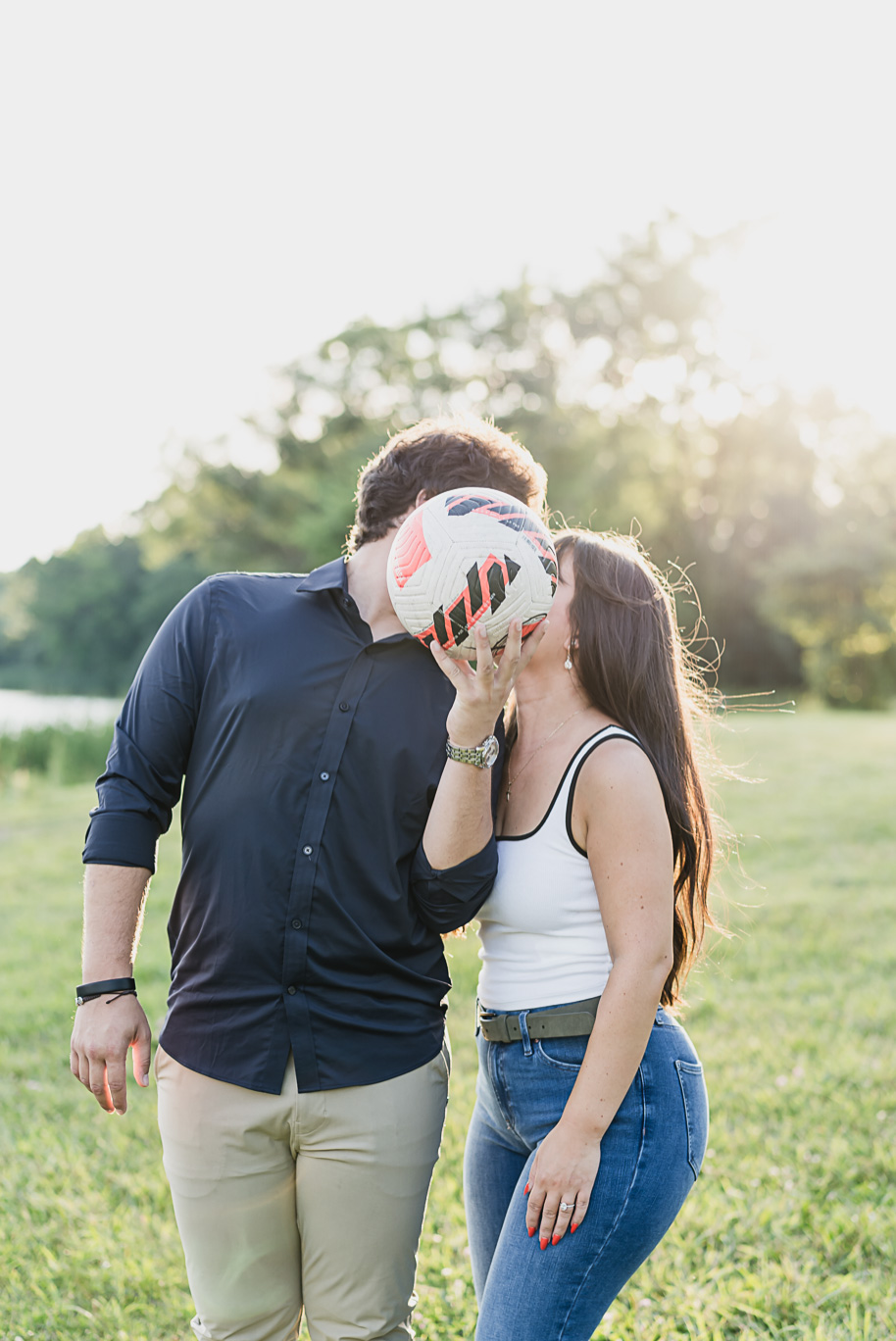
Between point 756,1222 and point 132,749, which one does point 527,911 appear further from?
point 756,1222

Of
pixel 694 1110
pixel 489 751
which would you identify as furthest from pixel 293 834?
pixel 694 1110

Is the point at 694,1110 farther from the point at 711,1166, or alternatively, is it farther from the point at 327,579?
the point at 711,1166

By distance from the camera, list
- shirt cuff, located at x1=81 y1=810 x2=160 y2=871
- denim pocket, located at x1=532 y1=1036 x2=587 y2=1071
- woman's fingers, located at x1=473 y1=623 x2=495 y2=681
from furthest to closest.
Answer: shirt cuff, located at x1=81 y1=810 x2=160 y2=871 → denim pocket, located at x1=532 y1=1036 x2=587 y2=1071 → woman's fingers, located at x1=473 y1=623 x2=495 y2=681

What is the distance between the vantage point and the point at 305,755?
2350mm

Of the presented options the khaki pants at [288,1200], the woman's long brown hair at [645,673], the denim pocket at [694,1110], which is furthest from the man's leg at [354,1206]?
the woman's long brown hair at [645,673]

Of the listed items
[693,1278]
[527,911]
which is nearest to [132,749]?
[527,911]

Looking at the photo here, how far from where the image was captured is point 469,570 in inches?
85.5

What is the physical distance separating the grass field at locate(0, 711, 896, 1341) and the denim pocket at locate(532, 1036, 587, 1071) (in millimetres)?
1646

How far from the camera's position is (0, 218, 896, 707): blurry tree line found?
131 ft

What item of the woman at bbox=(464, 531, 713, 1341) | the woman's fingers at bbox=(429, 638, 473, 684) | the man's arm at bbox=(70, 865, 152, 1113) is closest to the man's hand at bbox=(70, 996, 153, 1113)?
the man's arm at bbox=(70, 865, 152, 1113)

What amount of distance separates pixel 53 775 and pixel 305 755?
52.0 feet

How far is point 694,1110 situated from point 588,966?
1.24 ft

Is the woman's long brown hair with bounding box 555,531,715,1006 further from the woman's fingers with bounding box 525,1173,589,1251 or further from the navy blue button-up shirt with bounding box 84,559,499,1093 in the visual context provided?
the woman's fingers with bounding box 525,1173,589,1251

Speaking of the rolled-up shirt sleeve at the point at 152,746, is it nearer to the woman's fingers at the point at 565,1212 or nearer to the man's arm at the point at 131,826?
the man's arm at the point at 131,826
